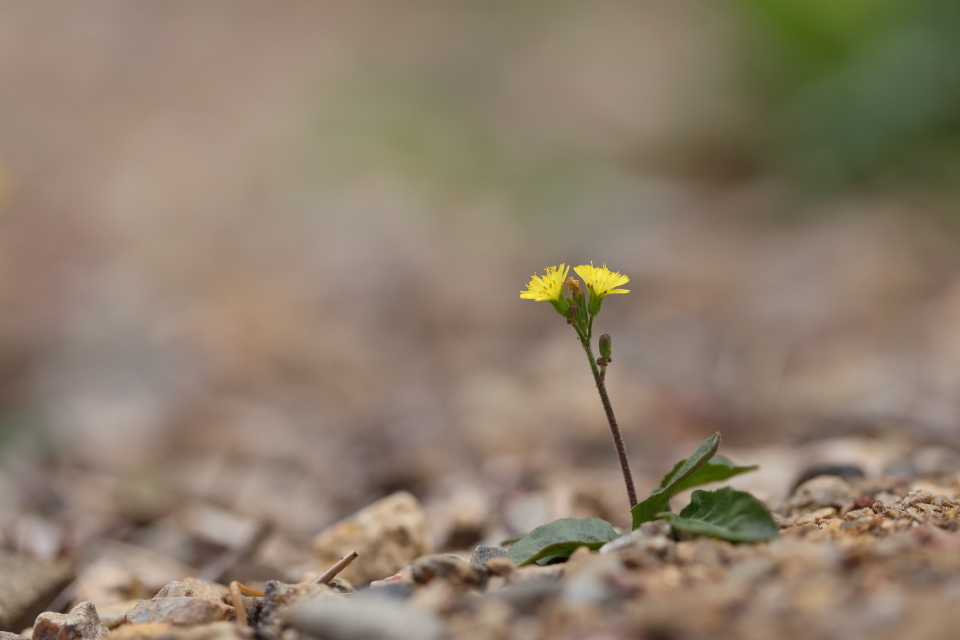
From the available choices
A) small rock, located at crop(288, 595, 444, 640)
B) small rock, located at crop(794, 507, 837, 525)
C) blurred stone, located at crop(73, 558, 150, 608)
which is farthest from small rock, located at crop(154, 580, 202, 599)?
small rock, located at crop(794, 507, 837, 525)

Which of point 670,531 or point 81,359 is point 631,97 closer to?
point 81,359

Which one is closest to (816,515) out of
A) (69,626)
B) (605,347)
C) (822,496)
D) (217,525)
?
(822,496)

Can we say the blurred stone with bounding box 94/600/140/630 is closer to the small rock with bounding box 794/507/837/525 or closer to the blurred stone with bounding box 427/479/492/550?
the blurred stone with bounding box 427/479/492/550

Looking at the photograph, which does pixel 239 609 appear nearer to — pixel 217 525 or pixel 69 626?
pixel 69 626

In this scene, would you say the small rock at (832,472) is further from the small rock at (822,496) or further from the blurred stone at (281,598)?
the blurred stone at (281,598)

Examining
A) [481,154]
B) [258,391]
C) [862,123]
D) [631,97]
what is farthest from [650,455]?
[631,97]

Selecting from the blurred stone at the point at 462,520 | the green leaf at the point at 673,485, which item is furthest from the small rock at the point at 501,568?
the blurred stone at the point at 462,520
